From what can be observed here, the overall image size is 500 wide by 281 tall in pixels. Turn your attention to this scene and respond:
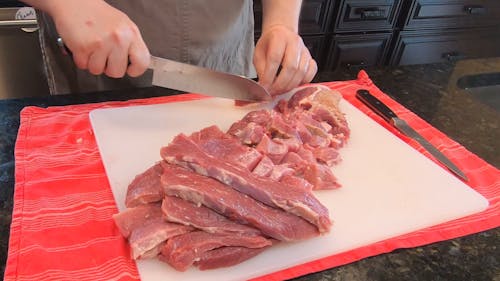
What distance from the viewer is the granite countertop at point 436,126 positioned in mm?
903

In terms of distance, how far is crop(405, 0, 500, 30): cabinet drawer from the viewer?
3135mm

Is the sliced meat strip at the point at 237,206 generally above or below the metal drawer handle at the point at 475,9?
above

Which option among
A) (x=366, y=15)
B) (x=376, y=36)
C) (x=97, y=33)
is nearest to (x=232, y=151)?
(x=97, y=33)

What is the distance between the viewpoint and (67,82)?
1.60m

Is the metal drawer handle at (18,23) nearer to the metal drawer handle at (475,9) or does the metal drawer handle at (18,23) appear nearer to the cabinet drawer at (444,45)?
the cabinet drawer at (444,45)

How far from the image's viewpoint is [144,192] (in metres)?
0.91

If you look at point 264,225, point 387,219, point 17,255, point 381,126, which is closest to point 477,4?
point 381,126

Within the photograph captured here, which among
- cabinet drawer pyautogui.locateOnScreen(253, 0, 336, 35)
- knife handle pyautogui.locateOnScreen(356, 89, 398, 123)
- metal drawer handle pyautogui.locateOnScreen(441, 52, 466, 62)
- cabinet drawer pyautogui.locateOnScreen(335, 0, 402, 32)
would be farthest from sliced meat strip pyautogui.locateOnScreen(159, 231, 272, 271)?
metal drawer handle pyautogui.locateOnScreen(441, 52, 466, 62)

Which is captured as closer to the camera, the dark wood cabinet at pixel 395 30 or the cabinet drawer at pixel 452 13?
the dark wood cabinet at pixel 395 30

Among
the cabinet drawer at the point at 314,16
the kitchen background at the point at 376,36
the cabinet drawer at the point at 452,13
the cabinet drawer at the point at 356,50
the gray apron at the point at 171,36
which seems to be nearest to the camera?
the gray apron at the point at 171,36

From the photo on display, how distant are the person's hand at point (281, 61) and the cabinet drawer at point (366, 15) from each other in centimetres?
164

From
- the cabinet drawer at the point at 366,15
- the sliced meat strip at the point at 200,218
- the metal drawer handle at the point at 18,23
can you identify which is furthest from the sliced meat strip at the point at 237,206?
the cabinet drawer at the point at 366,15

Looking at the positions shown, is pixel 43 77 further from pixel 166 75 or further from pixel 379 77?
pixel 379 77

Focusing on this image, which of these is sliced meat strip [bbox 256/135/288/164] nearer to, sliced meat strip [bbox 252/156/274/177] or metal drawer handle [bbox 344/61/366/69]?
sliced meat strip [bbox 252/156/274/177]
